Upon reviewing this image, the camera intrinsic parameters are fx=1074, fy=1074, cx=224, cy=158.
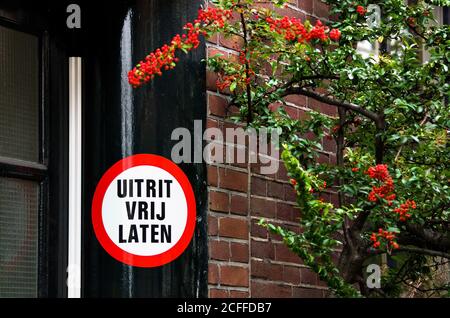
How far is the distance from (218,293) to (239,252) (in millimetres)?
230

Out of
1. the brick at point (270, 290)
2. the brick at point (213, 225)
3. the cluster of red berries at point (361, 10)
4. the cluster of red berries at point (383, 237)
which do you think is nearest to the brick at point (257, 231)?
the brick at point (270, 290)

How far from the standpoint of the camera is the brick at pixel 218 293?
423 centimetres

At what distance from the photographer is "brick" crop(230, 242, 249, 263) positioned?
14.4 ft

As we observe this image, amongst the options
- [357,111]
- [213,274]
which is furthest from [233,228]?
[357,111]

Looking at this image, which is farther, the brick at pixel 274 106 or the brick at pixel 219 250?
the brick at pixel 274 106

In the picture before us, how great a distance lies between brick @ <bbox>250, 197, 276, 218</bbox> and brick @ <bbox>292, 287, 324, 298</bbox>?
0.38m

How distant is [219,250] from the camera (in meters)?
4.30

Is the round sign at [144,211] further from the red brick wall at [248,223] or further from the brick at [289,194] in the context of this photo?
the brick at [289,194]

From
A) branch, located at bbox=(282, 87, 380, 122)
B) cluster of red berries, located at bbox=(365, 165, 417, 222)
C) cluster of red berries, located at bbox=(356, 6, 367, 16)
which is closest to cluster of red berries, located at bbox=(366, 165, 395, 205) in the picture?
cluster of red berries, located at bbox=(365, 165, 417, 222)

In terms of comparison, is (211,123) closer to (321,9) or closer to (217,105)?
(217,105)

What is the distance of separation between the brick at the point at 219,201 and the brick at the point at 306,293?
665 mm
